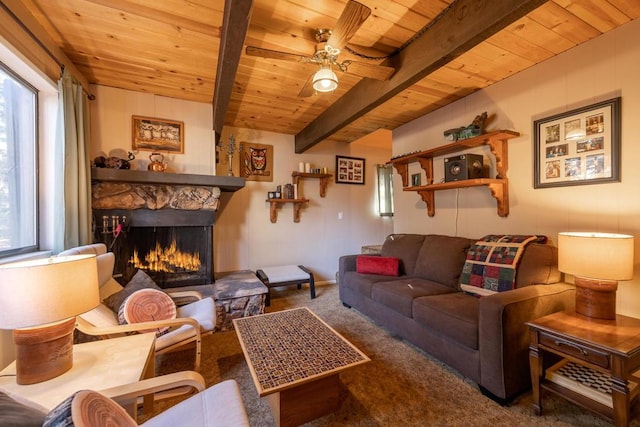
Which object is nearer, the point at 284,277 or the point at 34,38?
the point at 34,38

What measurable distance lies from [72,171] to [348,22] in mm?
2328

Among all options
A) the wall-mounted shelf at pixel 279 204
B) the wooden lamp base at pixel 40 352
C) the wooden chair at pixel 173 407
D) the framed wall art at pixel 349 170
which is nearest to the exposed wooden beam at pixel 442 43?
the wall-mounted shelf at pixel 279 204

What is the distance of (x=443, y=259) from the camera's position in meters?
2.67

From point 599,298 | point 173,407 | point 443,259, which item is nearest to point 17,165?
point 173,407

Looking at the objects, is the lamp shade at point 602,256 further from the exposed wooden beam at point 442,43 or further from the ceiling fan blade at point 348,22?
the ceiling fan blade at point 348,22

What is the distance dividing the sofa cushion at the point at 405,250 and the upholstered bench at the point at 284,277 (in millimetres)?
1072

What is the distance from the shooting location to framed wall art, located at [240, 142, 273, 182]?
392 cm

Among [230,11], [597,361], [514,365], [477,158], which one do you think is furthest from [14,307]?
[477,158]

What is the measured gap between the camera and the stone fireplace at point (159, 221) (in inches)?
106

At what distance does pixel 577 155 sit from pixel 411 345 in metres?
1.98

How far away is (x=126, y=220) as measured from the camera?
280 cm

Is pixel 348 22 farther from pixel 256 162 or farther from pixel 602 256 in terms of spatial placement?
pixel 256 162

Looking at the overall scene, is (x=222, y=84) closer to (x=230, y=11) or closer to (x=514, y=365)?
(x=230, y=11)

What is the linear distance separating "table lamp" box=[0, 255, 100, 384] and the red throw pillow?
2.46 meters
